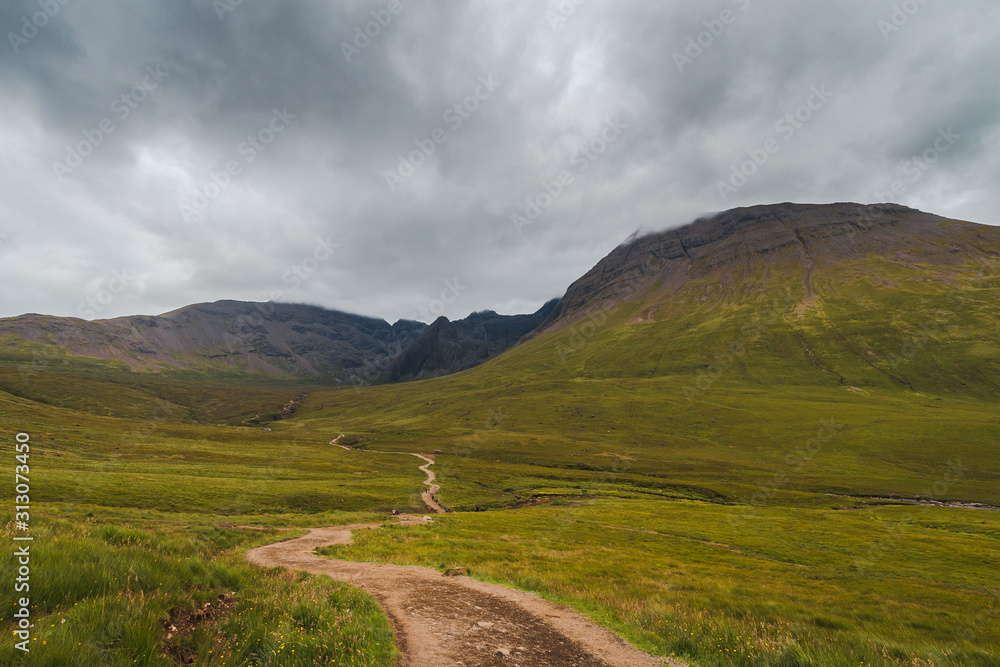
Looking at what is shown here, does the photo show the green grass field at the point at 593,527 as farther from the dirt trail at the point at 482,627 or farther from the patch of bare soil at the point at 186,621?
the dirt trail at the point at 482,627

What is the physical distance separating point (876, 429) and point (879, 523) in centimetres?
9748

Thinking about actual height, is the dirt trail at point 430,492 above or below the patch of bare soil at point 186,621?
below

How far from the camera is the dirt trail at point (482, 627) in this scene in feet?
35.7

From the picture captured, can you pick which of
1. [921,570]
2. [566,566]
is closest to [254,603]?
[566,566]

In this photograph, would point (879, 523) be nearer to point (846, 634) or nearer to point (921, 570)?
point (921, 570)

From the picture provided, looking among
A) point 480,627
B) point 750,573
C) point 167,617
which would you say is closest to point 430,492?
point 750,573

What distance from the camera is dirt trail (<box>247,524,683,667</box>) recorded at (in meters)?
10.9

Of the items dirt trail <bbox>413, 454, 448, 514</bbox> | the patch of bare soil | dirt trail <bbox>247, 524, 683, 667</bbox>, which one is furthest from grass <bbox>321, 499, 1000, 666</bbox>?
the patch of bare soil

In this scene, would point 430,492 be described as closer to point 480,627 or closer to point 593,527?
point 593,527

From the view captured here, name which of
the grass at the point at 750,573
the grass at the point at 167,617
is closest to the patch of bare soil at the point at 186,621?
the grass at the point at 167,617

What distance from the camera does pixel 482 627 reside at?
13094 mm

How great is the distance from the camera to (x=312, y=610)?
9789 mm

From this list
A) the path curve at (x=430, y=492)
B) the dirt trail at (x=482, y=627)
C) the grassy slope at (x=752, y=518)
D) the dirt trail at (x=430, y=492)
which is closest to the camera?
the dirt trail at (x=482, y=627)

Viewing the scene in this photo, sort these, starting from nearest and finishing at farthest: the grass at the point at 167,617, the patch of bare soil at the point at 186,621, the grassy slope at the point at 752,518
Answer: the grass at the point at 167,617 < the patch of bare soil at the point at 186,621 < the grassy slope at the point at 752,518
